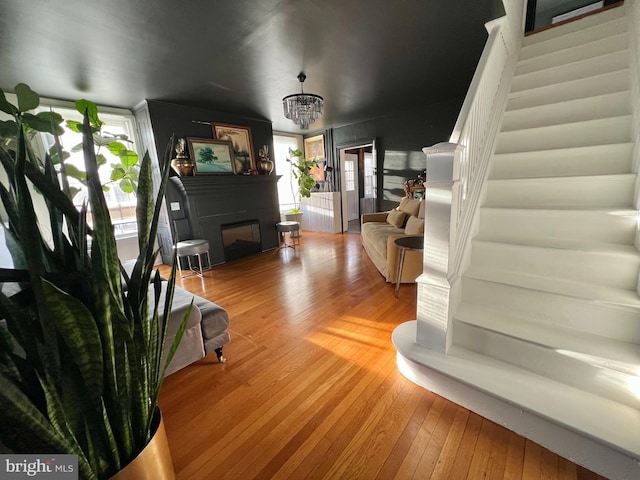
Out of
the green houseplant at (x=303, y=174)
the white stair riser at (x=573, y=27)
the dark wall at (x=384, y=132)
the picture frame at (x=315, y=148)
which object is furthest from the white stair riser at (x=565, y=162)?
the picture frame at (x=315, y=148)

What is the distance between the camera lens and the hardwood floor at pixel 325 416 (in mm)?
1073

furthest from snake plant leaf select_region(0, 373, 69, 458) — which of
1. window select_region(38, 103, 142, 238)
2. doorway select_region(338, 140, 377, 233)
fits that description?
doorway select_region(338, 140, 377, 233)

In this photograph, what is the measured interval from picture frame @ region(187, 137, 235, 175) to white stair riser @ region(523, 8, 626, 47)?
405cm

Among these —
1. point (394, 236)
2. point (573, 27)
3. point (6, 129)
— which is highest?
point (573, 27)

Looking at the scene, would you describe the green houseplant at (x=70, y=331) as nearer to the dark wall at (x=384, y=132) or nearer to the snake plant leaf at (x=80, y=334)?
the snake plant leaf at (x=80, y=334)

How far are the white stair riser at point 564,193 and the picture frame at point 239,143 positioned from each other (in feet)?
12.2

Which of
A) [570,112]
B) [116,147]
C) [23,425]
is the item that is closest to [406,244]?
[570,112]

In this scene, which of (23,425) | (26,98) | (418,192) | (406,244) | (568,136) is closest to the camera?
(23,425)

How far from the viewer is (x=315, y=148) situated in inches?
245

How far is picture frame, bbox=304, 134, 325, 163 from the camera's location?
6.07 meters

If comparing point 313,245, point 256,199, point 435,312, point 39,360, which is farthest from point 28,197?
point 313,245

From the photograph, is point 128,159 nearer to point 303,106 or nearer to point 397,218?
point 303,106

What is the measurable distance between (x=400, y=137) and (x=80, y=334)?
5131 mm

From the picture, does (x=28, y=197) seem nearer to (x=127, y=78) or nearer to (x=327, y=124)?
(x=127, y=78)
